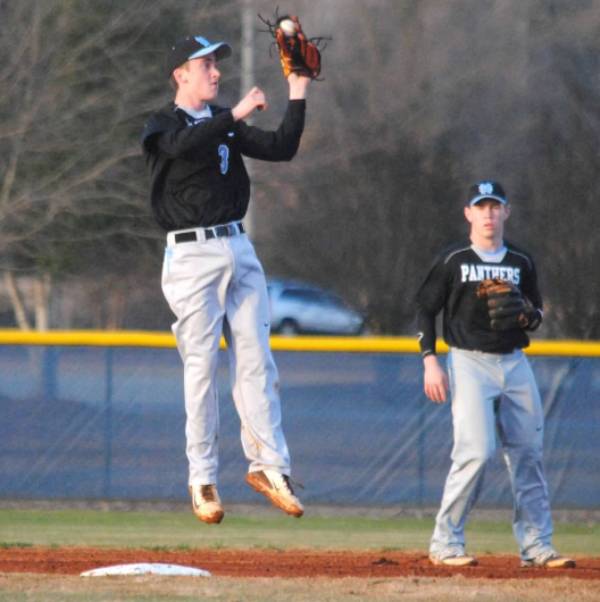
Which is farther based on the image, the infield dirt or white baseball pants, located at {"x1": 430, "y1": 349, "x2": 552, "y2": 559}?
white baseball pants, located at {"x1": 430, "y1": 349, "x2": 552, "y2": 559}

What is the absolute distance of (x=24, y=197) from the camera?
15883 mm

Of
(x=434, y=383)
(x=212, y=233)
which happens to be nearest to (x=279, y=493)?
(x=212, y=233)

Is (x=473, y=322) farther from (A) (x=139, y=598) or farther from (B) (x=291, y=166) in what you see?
(B) (x=291, y=166)

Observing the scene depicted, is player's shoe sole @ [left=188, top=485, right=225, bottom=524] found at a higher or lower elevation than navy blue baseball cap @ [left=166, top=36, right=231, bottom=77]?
lower

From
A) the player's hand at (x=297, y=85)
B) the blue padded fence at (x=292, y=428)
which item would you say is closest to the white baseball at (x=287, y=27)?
the player's hand at (x=297, y=85)

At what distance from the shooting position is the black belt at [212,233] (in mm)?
7113

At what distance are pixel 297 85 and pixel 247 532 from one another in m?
5.52

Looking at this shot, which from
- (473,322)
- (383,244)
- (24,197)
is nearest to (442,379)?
(473,322)

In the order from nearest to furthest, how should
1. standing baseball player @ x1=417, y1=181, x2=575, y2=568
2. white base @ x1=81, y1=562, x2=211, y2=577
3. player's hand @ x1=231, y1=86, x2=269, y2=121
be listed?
player's hand @ x1=231, y1=86, x2=269, y2=121 → white base @ x1=81, y1=562, x2=211, y2=577 → standing baseball player @ x1=417, y1=181, x2=575, y2=568

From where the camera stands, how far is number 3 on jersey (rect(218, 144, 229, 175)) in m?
7.12

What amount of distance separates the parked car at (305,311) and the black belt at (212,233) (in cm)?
2378

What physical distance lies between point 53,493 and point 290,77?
6525 mm

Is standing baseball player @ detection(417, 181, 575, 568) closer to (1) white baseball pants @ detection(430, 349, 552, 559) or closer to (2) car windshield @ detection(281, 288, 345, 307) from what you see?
(1) white baseball pants @ detection(430, 349, 552, 559)

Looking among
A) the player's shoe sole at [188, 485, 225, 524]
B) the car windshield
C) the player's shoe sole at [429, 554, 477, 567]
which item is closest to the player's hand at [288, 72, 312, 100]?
the player's shoe sole at [188, 485, 225, 524]
